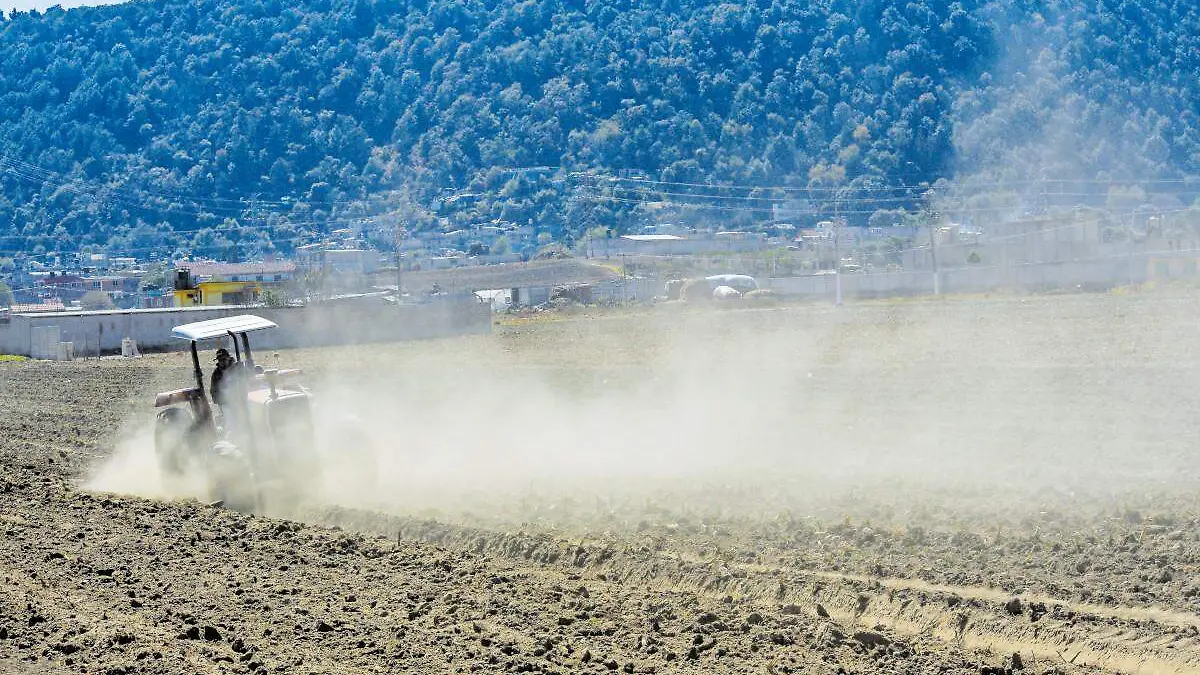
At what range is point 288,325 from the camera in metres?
52.4

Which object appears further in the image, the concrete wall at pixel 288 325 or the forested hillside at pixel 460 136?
the forested hillside at pixel 460 136

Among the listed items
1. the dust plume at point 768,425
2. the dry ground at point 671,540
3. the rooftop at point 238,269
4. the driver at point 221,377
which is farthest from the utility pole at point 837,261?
the rooftop at point 238,269

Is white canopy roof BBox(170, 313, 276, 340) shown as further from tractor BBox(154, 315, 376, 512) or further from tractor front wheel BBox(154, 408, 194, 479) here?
tractor front wheel BBox(154, 408, 194, 479)

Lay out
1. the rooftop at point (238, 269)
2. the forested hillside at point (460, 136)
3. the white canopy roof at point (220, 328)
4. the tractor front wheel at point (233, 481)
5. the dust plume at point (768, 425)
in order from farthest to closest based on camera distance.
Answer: the forested hillside at point (460, 136), the rooftop at point (238, 269), the white canopy roof at point (220, 328), the tractor front wheel at point (233, 481), the dust plume at point (768, 425)

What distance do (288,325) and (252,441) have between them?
37744mm

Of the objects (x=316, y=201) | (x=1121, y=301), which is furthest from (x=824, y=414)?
(x=316, y=201)

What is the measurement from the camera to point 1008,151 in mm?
71875

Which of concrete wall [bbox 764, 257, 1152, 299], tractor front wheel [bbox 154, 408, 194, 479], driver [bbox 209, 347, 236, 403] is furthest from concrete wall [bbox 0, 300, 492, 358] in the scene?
driver [bbox 209, 347, 236, 403]

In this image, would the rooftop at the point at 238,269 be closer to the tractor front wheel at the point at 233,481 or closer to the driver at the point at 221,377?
the driver at the point at 221,377

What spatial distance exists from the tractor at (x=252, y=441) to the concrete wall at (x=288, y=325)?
3483 centimetres

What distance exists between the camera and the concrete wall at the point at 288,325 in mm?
52875

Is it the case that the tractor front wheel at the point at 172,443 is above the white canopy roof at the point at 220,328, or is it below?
below

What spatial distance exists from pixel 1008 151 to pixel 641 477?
60536mm

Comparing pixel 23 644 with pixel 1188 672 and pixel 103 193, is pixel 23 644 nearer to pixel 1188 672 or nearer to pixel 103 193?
pixel 1188 672
